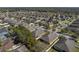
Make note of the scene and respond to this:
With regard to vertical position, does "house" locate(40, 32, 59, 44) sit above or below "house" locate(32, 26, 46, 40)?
below

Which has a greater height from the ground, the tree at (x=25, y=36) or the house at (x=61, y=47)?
the tree at (x=25, y=36)

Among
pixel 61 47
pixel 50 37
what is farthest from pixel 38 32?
pixel 61 47

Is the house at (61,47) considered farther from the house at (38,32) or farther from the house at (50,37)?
the house at (38,32)

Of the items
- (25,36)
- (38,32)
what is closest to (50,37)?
(38,32)

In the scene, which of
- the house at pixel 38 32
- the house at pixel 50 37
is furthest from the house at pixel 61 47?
the house at pixel 38 32

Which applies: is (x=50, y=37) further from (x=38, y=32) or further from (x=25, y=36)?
(x=25, y=36)

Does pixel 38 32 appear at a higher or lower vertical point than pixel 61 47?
higher

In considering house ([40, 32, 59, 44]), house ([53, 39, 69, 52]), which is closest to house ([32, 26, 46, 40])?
house ([40, 32, 59, 44])

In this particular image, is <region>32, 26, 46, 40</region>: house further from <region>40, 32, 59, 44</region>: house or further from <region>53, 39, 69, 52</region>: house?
<region>53, 39, 69, 52</region>: house
